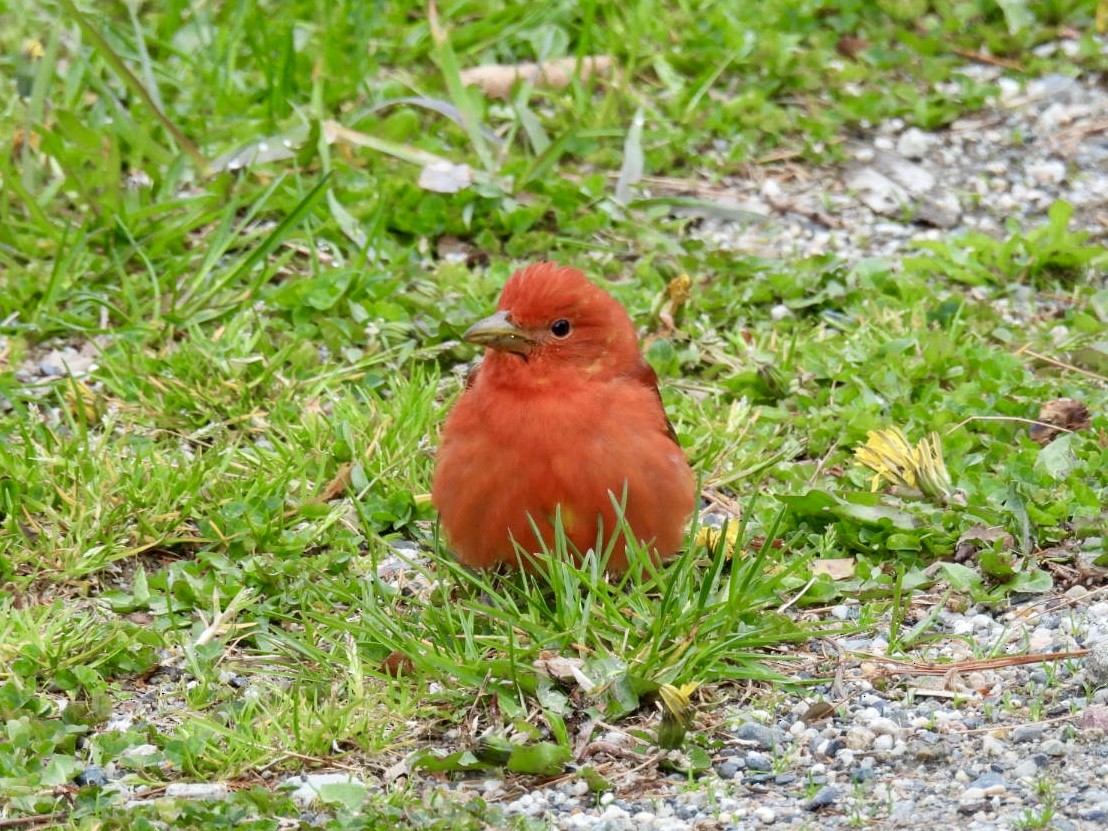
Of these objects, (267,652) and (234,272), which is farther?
(234,272)

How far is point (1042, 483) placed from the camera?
5.04 m

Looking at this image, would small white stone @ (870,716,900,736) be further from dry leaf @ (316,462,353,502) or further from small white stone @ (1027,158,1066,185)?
small white stone @ (1027,158,1066,185)

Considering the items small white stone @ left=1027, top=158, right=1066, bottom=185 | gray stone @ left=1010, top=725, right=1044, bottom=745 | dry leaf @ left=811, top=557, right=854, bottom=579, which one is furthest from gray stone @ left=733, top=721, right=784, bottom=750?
small white stone @ left=1027, top=158, right=1066, bottom=185

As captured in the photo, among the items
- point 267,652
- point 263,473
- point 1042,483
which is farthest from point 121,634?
point 1042,483

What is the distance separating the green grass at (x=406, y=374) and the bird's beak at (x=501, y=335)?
2.02 feet

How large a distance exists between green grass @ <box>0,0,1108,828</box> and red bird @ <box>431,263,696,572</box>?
5.7 inches

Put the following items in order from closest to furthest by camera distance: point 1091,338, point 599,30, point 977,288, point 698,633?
1. point 698,633
2. point 1091,338
3. point 977,288
4. point 599,30

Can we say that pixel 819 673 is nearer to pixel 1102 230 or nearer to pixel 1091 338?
pixel 1091 338

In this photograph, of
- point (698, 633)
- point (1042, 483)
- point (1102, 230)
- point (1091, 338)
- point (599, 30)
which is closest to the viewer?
point (698, 633)

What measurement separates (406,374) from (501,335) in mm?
1417

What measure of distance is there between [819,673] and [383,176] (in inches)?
131

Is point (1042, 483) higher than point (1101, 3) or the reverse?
the reverse

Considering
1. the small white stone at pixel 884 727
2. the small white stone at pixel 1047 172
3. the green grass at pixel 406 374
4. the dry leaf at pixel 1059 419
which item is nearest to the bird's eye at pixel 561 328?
the green grass at pixel 406 374

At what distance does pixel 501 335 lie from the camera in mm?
4684
